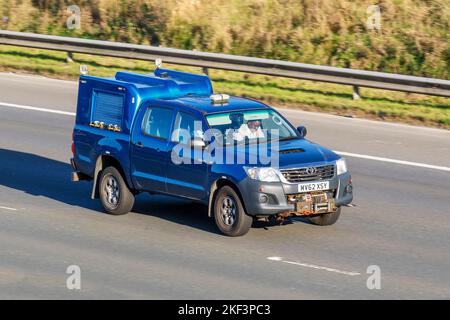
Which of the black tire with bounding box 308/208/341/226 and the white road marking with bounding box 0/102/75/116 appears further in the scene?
the white road marking with bounding box 0/102/75/116

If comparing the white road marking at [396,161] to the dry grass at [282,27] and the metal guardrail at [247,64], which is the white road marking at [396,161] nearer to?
the metal guardrail at [247,64]

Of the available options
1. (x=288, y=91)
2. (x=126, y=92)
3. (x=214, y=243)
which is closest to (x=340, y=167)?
(x=214, y=243)

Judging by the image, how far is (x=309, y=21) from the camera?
2911cm

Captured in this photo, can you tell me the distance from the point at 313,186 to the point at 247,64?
11593mm

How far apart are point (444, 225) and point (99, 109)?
5.32m

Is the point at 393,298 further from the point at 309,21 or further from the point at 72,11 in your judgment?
the point at 72,11

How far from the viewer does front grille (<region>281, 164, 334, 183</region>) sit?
13.6 m

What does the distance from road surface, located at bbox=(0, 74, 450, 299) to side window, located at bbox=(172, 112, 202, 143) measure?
4.14 feet

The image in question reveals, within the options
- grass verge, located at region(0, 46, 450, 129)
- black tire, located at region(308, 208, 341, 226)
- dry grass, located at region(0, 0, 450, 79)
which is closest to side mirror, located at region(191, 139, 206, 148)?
black tire, located at region(308, 208, 341, 226)

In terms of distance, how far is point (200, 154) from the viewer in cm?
1416

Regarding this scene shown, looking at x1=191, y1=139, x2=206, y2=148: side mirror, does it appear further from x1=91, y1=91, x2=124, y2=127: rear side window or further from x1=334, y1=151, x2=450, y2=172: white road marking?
x1=334, y1=151, x2=450, y2=172: white road marking

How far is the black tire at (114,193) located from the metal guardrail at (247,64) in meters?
9.46
